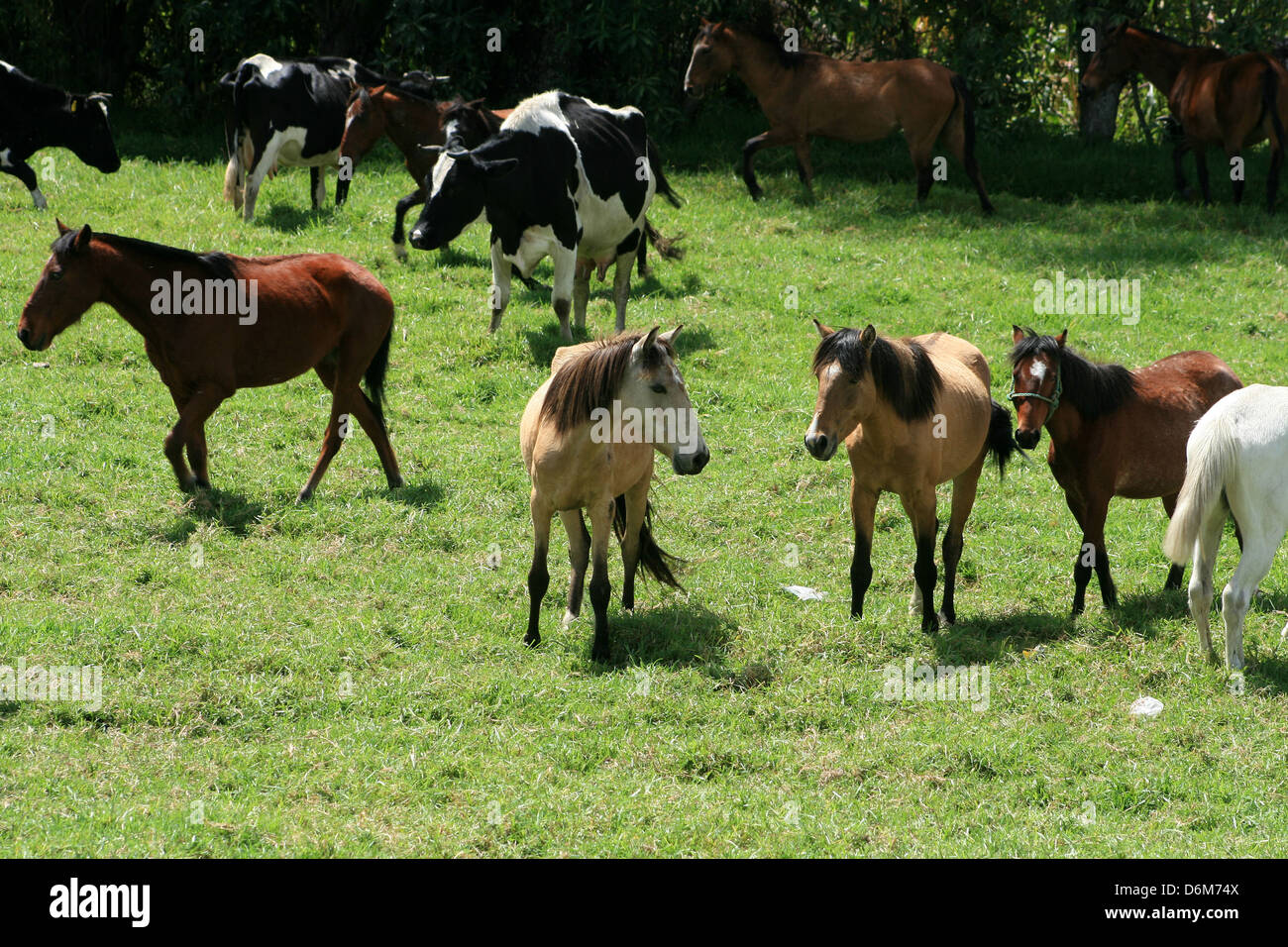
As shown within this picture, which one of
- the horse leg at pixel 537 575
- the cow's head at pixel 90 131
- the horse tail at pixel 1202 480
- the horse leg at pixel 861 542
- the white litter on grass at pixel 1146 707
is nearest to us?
the white litter on grass at pixel 1146 707

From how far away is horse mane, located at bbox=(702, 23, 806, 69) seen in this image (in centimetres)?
1741

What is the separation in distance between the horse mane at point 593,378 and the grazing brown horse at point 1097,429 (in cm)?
241

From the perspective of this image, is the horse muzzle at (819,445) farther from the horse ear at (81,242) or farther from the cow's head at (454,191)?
the cow's head at (454,191)

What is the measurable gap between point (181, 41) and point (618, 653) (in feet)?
51.4

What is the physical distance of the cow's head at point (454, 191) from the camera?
37.8 feet

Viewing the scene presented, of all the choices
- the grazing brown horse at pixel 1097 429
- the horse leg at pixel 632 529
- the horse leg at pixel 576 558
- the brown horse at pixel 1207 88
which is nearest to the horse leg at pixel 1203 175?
the brown horse at pixel 1207 88

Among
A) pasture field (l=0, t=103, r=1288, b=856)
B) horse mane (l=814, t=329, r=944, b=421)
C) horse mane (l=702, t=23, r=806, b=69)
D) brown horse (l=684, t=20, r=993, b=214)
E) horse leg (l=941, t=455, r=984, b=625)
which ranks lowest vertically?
pasture field (l=0, t=103, r=1288, b=856)

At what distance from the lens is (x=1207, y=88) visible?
1692cm

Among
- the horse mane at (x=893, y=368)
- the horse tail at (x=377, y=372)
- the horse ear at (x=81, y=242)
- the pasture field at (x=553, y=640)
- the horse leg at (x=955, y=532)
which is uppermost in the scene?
the horse ear at (x=81, y=242)

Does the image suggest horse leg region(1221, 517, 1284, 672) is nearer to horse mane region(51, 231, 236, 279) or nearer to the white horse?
the white horse

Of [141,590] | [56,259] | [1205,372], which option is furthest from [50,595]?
[1205,372]

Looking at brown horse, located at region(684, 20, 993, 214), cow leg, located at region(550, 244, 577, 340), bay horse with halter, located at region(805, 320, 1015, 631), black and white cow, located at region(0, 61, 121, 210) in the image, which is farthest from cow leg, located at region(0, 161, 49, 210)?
bay horse with halter, located at region(805, 320, 1015, 631)

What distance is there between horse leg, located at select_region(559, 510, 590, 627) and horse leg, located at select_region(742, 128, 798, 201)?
1024 centimetres

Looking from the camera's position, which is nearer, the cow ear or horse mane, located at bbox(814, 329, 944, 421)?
horse mane, located at bbox(814, 329, 944, 421)
